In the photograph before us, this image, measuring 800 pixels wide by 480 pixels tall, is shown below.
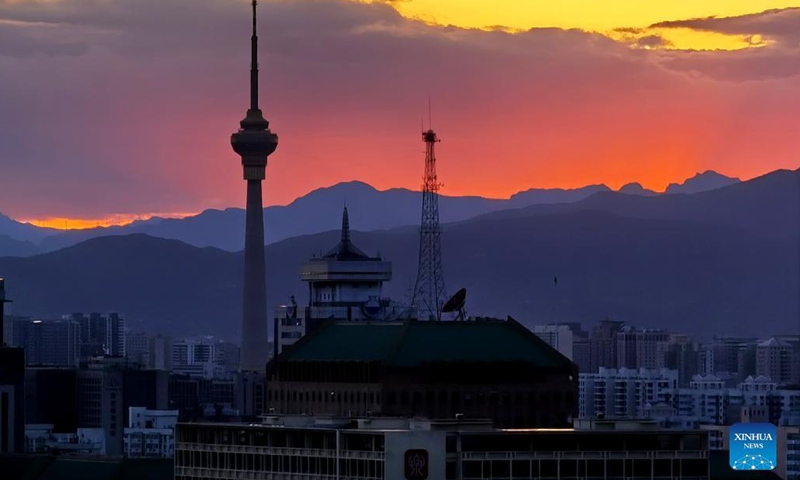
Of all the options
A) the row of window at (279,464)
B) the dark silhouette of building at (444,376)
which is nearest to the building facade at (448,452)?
the row of window at (279,464)

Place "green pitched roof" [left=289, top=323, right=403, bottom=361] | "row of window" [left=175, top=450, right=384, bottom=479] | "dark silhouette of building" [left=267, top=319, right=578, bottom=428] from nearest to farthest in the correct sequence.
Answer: "row of window" [left=175, top=450, right=384, bottom=479], "dark silhouette of building" [left=267, top=319, right=578, bottom=428], "green pitched roof" [left=289, top=323, right=403, bottom=361]

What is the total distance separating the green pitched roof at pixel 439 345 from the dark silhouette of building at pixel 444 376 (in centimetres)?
5

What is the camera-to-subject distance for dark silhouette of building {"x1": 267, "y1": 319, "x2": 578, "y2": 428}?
173 meters

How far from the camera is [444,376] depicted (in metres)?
174

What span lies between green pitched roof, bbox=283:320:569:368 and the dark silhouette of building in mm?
54

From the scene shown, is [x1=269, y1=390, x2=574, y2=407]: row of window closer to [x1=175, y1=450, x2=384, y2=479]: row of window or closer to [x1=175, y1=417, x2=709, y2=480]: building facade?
[x1=175, y1=450, x2=384, y2=479]: row of window

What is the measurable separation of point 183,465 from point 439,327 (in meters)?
45.9

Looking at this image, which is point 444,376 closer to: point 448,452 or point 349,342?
point 349,342

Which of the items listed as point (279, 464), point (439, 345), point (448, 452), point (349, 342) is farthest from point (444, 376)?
point (448, 452)

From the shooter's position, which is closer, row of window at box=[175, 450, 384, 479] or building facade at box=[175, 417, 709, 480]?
building facade at box=[175, 417, 709, 480]

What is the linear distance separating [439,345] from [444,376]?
3.08 meters

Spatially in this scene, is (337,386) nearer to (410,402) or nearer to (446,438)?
(410,402)

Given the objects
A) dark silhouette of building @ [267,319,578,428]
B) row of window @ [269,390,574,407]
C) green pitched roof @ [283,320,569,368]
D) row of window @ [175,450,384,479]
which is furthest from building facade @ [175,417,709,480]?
green pitched roof @ [283,320,569,368]

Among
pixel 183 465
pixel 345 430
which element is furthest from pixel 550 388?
pixel 345 430
